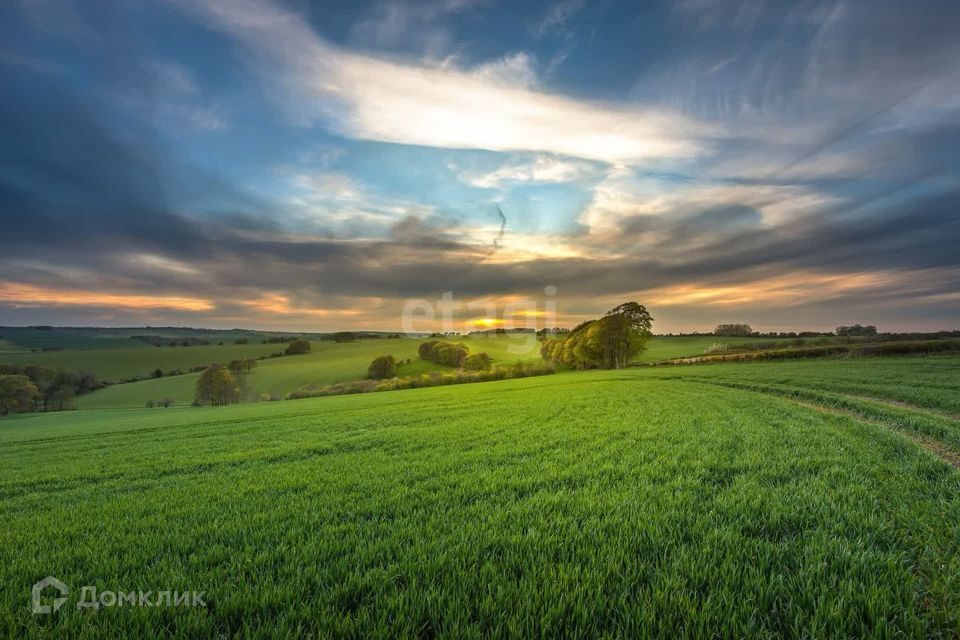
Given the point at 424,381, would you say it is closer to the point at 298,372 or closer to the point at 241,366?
the point at 298,372

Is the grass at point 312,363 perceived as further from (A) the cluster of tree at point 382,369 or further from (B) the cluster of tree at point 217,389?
(B) the cluster of tree at point 217,389

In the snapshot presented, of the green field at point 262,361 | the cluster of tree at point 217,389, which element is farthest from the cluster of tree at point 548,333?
the cluster of tree at point 217,389

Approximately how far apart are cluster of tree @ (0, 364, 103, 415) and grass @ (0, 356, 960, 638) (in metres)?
84.2

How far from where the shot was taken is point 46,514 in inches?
320

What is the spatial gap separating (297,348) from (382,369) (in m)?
53.9

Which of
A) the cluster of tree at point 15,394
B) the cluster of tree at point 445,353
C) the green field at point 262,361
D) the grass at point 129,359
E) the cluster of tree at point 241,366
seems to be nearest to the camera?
the cluster of tree at point 15,394

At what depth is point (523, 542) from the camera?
5.17 metres

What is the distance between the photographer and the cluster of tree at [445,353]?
3930 inches

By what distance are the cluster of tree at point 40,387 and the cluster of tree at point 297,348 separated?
44.3 meters

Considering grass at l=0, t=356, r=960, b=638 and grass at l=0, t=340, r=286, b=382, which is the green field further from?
grass at l=0, t=356, r=960, b=638

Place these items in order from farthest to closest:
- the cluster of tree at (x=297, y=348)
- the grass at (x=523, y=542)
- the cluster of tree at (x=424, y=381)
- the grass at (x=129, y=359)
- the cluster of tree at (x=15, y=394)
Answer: the cluster of tree at (x=297, y=348)
the grass at (x=129, y=359)
the cluster of tree at (x=424, y=381)
the cluster of tree at (x=15, y=394)
the grass at (x=523, y=542)

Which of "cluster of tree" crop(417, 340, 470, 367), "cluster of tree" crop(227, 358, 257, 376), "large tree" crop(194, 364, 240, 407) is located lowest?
"large tree" crop(194, 364, 240, 407)

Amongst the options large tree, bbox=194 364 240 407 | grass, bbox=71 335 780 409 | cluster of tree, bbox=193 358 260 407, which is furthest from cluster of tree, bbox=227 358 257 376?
large tree, bbox=194 364 240 407

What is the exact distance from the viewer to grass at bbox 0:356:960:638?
365cm
